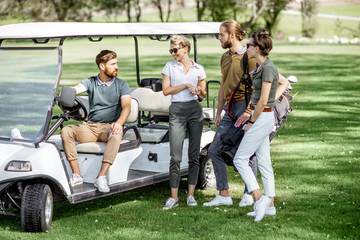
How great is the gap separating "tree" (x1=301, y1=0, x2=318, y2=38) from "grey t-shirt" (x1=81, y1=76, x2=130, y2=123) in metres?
44.2

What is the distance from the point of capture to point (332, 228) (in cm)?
484

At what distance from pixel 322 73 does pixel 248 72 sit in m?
15.1

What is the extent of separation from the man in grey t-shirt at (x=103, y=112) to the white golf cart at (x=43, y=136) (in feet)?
0.29

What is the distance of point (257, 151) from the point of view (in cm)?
506

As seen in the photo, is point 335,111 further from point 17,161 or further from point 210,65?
point 210,65

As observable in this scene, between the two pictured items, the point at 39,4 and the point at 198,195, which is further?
the point at 39,4

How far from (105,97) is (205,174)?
138 cm

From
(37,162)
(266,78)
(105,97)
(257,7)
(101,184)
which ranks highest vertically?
(266,78)

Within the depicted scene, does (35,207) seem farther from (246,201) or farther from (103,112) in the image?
(246,201)

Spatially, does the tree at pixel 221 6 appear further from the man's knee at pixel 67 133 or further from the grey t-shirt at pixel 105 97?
the man's knee at pixel 67 133

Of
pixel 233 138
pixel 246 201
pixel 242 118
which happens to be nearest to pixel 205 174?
pixel 246 201

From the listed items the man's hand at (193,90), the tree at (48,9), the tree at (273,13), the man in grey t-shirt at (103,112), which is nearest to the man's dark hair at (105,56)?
the man in grey t-shirt at (103,112)

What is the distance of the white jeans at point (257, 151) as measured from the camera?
4.89 metres

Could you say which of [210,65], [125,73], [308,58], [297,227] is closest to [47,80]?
[297,227]
